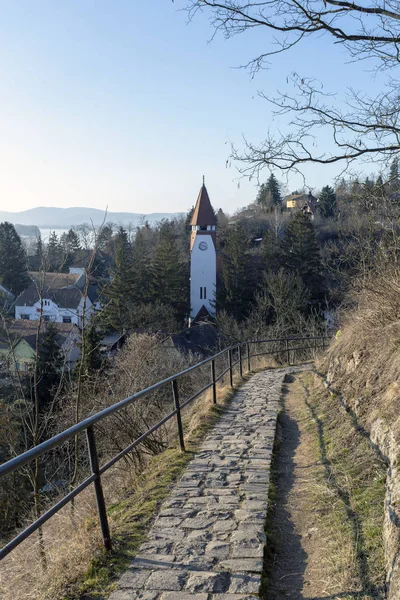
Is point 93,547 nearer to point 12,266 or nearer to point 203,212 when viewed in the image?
point 203,212

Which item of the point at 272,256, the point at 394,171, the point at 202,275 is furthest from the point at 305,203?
the point at 394,171

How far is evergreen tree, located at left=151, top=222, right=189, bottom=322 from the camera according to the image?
4509 cm

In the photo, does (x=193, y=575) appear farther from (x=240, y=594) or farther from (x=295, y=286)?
(x=295, y=286)

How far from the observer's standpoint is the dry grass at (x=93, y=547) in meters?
3.04

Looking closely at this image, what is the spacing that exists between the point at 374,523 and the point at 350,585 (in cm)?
75

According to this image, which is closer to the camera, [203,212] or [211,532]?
[211,532]

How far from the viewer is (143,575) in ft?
10.1

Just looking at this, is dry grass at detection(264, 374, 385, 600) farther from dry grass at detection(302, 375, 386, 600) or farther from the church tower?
the church tower

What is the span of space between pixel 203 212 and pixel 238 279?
10.9 meters

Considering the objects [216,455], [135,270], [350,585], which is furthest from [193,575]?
[135,270]

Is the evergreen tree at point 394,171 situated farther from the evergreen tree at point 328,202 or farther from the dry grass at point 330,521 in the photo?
the dry grass at point 330,521

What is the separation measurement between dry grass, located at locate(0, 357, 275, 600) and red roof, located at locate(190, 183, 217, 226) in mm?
47225

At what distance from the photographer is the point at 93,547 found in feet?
11.1

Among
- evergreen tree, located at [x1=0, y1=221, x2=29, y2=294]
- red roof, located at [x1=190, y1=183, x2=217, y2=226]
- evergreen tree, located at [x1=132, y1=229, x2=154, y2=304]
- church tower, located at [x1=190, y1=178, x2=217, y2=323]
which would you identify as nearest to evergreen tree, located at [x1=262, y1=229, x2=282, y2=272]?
church tower, located at [x1=190, y1=178, x2=217, y2=323]
